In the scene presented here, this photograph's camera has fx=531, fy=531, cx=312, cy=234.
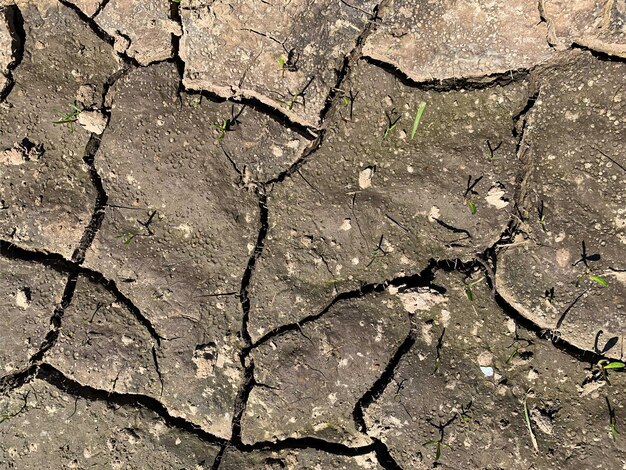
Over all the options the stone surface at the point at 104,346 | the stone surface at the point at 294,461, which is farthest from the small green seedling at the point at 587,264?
the stone surface at the point at 104,346

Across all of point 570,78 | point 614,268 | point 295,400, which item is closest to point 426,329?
point 295,400

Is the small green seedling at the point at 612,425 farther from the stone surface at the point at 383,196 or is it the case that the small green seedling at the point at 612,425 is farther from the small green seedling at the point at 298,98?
the small green seedling at the point at 298,98

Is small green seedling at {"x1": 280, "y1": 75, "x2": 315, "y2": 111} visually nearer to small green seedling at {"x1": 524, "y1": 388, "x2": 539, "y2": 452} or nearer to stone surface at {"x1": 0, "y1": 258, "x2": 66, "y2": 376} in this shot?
stone surface at {"x1": 0, "y1": 258, "x2": 66, "y2": 376}

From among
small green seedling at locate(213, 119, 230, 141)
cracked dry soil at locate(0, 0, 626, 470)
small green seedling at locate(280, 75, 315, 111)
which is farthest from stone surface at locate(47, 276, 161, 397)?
small green seedling at locate(280, 75, 315, 111)

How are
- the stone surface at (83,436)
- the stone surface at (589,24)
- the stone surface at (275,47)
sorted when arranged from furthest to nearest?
the stone surface at (83,436) < the stone surface at (275,47) < the stone surface at (589,24)

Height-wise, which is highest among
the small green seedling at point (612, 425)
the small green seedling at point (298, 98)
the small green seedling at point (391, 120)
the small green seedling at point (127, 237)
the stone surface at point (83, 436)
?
the small green seedling at point (391, 120)

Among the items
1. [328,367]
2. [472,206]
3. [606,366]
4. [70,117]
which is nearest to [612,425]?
[606,366]

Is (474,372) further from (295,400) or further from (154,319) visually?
(154,319)
